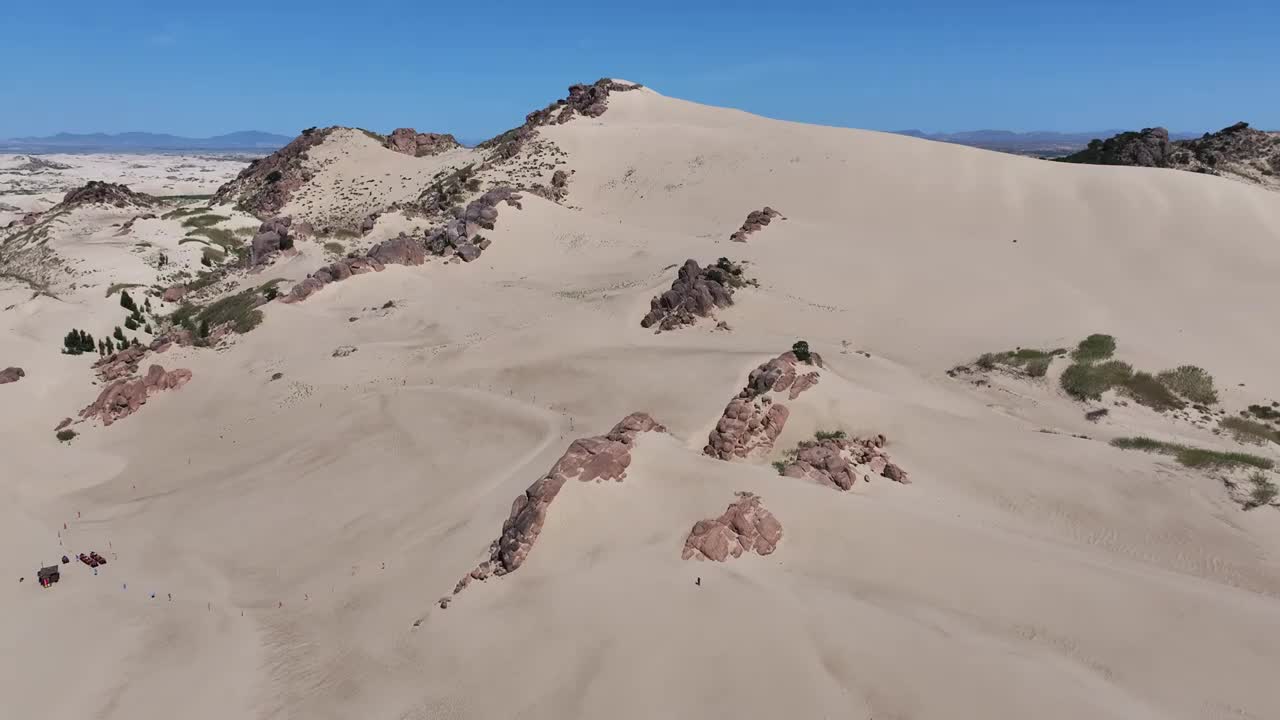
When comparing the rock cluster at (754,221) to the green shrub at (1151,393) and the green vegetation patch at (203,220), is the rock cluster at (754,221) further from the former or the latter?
the green vegetation patch at (203,220)

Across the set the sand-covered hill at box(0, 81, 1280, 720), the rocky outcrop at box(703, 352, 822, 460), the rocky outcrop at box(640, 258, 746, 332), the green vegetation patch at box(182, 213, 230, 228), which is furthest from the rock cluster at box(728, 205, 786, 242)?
the green vegetation patch at box(182, 213, 230, 228)

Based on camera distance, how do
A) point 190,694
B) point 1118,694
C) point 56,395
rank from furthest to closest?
1. point 56,395
2. point 190,694
3. point 1118,694

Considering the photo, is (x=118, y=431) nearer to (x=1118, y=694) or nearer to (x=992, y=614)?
(x=992, y=614)

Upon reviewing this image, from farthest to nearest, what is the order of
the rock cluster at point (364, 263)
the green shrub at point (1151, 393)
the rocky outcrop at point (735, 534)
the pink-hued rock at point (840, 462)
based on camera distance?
1. the rock cluster at point (364, 263)
2. the green shrub at point (1151, 393)
3. the pink-hued rock at point (840, 462)
4. the rocky outcrop at point (735, 534)

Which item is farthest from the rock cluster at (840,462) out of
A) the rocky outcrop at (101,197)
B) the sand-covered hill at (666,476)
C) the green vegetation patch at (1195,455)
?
the rocky outcrop at (101,197)

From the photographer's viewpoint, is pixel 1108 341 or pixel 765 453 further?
pixel 1108 341

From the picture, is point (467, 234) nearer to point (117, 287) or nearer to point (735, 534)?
point (117, 287)

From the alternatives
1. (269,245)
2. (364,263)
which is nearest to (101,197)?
(269,245)

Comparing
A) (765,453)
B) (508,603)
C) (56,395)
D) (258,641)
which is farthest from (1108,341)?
(56,395)
